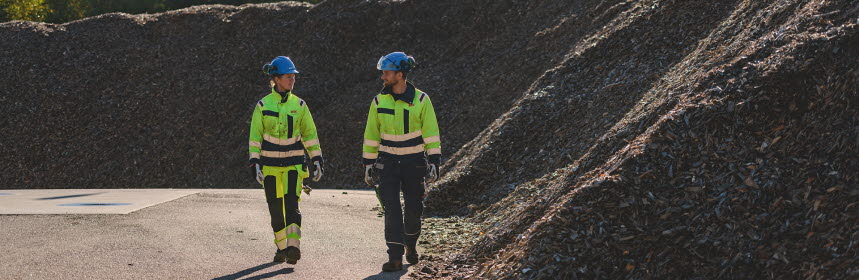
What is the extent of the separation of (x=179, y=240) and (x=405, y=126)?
283 centimetres

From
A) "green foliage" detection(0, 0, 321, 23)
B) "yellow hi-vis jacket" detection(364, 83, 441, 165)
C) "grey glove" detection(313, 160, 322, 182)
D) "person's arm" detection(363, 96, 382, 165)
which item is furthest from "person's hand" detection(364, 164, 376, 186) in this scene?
"green foliage" detection(0, 0, 321, 23)

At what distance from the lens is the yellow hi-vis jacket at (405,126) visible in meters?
8.13

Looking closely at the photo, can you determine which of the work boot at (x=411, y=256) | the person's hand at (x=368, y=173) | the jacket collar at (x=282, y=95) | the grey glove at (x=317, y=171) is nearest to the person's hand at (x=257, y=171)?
the grey glove at (x=317, y=171)

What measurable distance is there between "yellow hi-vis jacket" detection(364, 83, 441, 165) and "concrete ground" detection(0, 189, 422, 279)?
1.11 meters

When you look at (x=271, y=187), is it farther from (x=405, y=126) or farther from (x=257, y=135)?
(x=405, y=126)

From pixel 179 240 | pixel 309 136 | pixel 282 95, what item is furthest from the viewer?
pixel 179 240

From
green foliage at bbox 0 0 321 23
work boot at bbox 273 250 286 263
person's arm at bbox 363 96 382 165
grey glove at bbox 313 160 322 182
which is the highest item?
green foliage at bbox 0 0 321 23

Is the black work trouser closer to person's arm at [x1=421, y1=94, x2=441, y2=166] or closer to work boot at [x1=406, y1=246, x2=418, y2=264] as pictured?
work boot at [x1=406, y1=246, x2=418, y2=264]

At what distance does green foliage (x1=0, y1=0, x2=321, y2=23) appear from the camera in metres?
29.7

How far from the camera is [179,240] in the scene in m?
9.15

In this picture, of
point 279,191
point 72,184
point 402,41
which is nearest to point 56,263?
point 279,191

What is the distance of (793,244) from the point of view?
643cm

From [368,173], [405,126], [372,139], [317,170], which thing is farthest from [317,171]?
[405,126]

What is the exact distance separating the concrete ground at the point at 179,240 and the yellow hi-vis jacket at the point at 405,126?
3.65 feet
